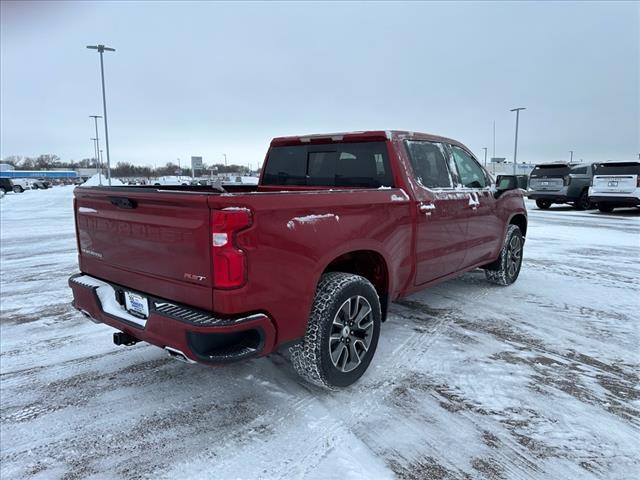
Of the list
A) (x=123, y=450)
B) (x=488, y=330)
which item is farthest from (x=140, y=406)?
(x=488, y=330)

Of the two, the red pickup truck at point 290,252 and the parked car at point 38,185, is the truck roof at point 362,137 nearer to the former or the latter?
the red pickup truck at point 290,252

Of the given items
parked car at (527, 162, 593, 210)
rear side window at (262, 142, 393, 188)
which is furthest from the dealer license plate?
parked car at (527, 162, 593, 210)

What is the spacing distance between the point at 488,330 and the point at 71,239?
10.0m

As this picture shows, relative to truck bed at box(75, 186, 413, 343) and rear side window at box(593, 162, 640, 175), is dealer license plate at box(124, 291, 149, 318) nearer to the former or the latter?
truck bed at box(75, 186, 413, 343)

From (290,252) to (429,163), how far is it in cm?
222

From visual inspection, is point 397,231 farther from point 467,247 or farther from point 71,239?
point 71,239

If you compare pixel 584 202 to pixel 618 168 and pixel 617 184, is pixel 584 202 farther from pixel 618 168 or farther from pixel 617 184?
pixel 618 168

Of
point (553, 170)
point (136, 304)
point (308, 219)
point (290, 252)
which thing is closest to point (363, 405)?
point (290, 252)

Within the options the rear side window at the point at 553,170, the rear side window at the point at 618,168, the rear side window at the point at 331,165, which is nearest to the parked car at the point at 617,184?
the rear side window at the point at 618,168

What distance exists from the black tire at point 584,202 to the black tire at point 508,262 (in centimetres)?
1427

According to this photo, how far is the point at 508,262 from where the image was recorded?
623cm

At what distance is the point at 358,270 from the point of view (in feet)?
12.6

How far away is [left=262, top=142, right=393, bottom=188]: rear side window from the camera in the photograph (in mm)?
4082

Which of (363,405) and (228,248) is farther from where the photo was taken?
(363,405)
